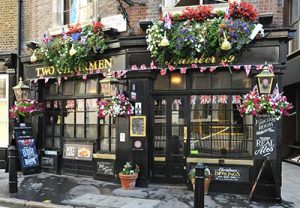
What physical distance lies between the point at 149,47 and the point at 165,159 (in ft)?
9.87

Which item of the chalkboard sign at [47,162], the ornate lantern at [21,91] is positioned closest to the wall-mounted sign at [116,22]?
the ornate lantern at [21,91]

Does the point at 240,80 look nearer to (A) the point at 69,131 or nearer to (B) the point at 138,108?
(B) the point at 138,108

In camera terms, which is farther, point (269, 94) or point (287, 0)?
point (287, 0)

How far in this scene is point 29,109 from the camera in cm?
1102

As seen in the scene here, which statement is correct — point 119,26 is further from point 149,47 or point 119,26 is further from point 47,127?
point 47,127

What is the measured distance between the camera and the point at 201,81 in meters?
9.34

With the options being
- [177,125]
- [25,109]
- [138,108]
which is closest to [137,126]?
[138,108]

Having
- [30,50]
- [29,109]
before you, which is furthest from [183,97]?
[30,50]

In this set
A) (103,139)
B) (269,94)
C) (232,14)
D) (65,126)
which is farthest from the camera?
(65,126)

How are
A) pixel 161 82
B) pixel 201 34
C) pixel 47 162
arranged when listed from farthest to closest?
pixel 47 162 < pixel 161 82 < pixel 201 34

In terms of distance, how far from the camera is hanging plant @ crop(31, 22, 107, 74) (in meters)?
9.87

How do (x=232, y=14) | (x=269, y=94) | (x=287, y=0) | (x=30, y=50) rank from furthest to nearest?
1. (x=287, y=0)
2. (x=30, y=50)
3. (x=232, y=14)
4. (x=269, y=94)

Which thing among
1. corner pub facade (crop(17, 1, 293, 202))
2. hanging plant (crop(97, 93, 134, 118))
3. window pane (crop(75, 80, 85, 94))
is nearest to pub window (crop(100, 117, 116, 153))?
corner pub facade (crop(17, 1, 293, 202))

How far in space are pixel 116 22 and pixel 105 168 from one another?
162 inches
